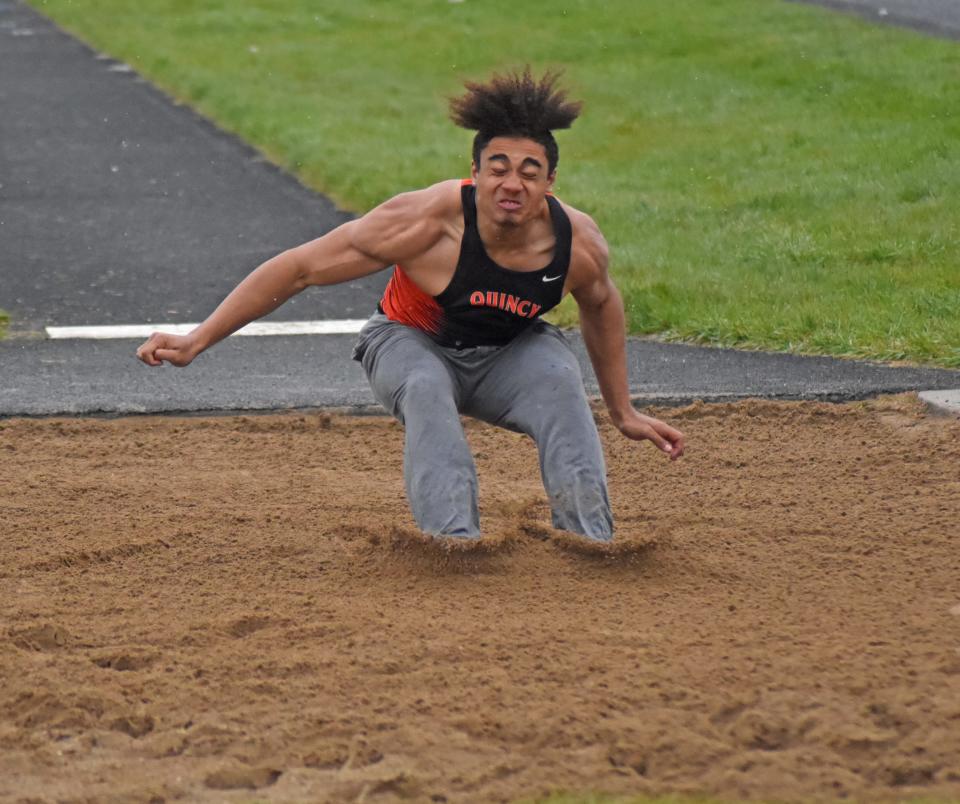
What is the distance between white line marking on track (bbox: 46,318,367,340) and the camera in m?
8.78

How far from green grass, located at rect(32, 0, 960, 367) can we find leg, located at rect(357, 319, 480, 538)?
359 cm

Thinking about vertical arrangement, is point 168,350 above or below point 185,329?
above

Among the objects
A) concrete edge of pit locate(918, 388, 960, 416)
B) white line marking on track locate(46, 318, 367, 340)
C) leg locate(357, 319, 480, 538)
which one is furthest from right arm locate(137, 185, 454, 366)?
white line marking on track locate(46, 318, 367, 340)

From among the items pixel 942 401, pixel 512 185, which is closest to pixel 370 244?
pixel 512 185

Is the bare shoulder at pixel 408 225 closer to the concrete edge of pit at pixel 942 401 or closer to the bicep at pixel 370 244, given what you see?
the bicep at pixel 370 244

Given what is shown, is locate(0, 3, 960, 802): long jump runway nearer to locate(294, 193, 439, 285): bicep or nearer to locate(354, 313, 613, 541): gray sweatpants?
locate(354, 313, 613, 541): gray sweatpants

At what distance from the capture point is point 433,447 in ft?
17.1

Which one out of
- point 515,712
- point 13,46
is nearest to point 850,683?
point 515,712

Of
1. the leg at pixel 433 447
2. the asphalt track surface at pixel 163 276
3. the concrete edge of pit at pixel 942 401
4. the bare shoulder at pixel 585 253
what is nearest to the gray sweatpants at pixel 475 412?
the leg at pixel 433 447

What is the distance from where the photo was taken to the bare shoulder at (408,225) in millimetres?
5203

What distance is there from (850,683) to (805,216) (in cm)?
721

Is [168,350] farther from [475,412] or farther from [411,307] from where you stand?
[475,412]

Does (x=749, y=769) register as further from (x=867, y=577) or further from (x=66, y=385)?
(x=66, y=385)

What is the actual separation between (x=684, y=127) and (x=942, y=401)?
24.7 feet
